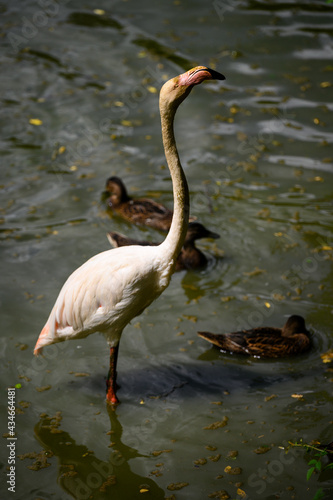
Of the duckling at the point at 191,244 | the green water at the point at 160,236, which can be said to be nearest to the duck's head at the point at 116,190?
the green water at the point at 160,236

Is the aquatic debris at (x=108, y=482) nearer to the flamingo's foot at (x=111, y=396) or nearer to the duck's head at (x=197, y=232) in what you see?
the flamingo's foot at (x=111, y=396)

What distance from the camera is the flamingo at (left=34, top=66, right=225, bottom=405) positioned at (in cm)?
428

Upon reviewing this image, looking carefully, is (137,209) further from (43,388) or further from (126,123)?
(43,388)

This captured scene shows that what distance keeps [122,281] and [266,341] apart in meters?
1.75

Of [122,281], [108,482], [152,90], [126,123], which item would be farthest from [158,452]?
[152,90]

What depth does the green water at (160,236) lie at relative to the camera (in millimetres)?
4617

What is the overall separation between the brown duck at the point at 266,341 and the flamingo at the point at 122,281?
45.5 inches

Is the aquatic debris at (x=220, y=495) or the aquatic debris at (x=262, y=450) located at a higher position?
the aquatic debris at (x=262, y=450)

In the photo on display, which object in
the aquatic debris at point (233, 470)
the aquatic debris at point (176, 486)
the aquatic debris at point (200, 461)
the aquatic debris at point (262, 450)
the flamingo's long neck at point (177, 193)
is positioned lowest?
the aquatic debris at point (176, 486)

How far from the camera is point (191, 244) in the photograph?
273 inches

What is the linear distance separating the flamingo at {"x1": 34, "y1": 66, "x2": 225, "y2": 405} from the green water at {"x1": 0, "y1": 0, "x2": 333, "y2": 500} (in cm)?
61

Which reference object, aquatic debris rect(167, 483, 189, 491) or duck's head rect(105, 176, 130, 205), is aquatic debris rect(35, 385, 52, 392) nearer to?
aquatic debris rect(167, 483, 189, 491)

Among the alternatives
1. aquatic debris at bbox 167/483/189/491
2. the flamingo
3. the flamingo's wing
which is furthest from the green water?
the flamingo's wing

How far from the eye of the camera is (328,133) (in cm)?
923
